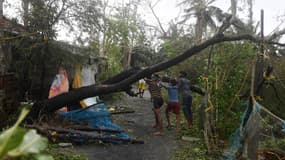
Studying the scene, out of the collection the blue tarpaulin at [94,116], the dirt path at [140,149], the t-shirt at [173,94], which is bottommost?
the dirt path at [140,149]

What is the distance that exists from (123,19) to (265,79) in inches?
936

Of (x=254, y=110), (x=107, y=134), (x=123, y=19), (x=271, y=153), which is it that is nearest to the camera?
(x=254, y=110)

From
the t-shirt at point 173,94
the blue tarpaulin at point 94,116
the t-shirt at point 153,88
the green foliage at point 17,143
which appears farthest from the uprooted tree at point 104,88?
the green foliage at point 17,143

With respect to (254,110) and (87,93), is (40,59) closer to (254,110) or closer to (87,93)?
(87,93)

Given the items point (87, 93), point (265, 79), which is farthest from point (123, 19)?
point (265, 79)

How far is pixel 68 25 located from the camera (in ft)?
32.4

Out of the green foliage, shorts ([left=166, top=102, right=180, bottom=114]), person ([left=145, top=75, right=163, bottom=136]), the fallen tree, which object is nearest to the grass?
the fallen tree

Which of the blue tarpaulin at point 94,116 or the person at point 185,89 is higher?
the person at point 185,89

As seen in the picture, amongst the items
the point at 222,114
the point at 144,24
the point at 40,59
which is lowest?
the point at 222,114

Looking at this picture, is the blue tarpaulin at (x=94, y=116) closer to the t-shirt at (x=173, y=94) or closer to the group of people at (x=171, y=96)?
the group of people at (x=171, y=96)

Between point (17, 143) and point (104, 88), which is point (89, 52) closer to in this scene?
point (104, 88)

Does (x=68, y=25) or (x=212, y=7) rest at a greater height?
(x=212, y=7)

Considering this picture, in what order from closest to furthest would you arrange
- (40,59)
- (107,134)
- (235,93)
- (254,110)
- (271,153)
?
(254,110), (271,153), (107,134), (235,93), (40,59)

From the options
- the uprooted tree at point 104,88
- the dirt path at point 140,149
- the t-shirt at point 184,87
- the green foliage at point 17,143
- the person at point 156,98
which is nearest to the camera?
the green foliage at point 17,143
